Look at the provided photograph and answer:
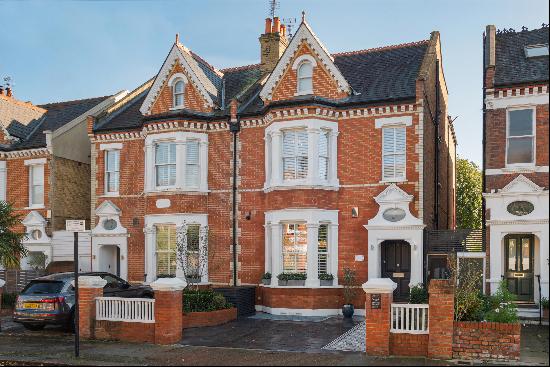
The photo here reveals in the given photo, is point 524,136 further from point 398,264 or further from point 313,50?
point 313,50

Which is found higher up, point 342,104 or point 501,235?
point 342,104

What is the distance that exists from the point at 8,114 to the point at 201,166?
11.7m

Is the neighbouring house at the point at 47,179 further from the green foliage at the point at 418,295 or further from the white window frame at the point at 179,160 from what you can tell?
the green foliage at the point at 418,295

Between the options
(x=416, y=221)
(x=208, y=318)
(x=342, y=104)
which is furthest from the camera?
(x=342, y=104)

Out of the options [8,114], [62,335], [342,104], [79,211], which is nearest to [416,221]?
[342,104]

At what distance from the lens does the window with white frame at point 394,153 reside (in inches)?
783

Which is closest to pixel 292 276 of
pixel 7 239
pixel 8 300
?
pixel 7 239

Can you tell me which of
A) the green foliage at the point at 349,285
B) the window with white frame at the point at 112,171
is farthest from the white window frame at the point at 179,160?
the green foliage at the point at 349,285

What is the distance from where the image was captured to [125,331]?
1495cm

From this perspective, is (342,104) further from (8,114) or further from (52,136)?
(8,114)

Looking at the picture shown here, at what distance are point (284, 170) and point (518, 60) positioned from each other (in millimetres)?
8758

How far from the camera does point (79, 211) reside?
1059 inches

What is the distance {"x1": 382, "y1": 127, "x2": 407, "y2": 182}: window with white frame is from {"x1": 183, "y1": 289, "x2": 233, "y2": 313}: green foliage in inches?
271

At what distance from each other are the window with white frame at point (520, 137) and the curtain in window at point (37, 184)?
19059 mm
